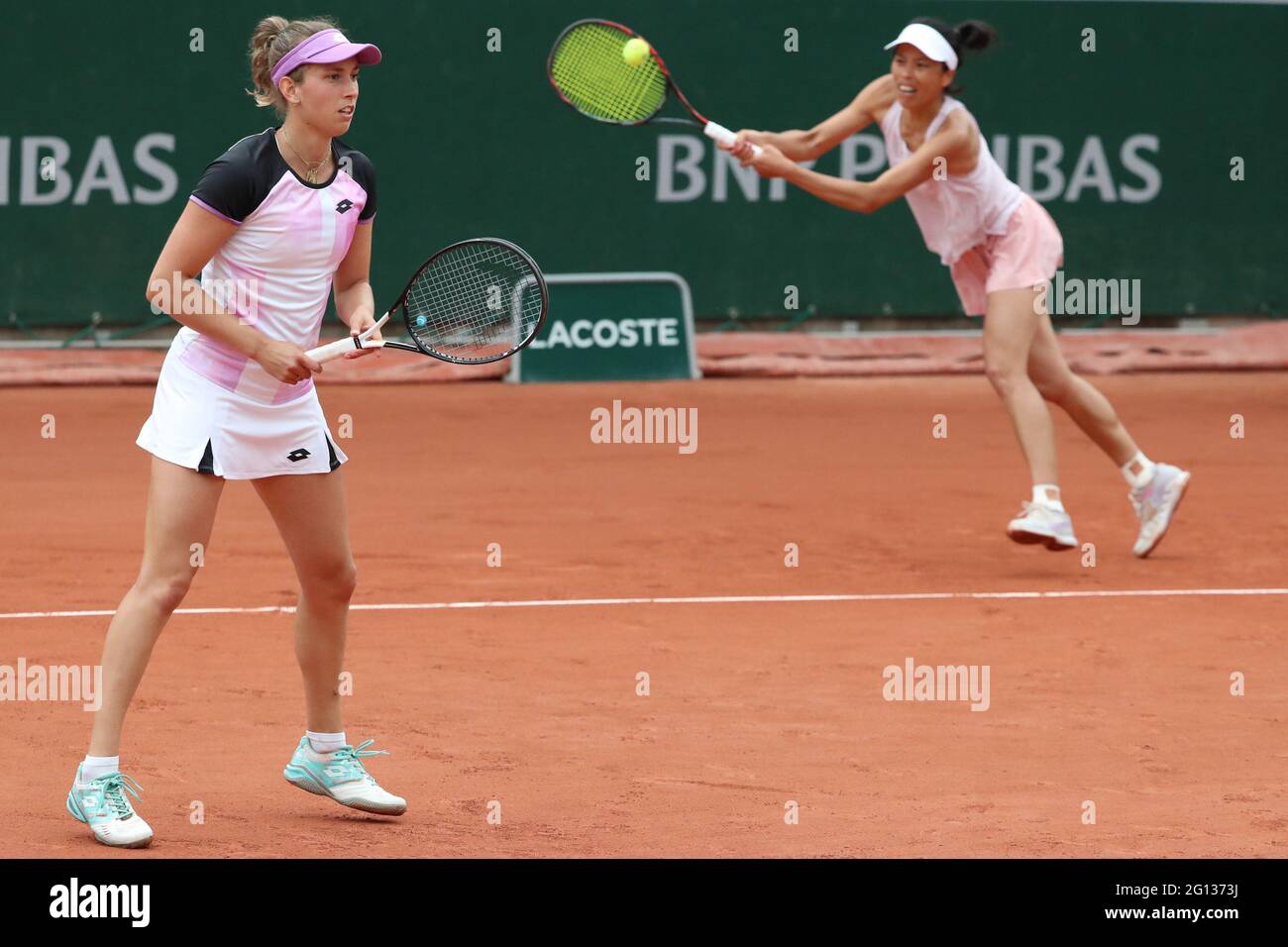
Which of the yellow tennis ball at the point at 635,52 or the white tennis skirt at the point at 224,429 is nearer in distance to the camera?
the white tennis skirt at the point at 224,429

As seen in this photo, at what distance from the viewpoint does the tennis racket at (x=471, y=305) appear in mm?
4723

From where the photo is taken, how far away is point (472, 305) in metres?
5.02

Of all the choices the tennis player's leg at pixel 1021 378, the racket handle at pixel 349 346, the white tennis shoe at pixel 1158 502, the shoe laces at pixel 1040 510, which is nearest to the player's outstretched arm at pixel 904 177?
the tennis player's leg at pixel 1021 378

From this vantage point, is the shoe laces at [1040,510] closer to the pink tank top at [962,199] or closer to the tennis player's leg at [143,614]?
the pink tank top at [962,199]

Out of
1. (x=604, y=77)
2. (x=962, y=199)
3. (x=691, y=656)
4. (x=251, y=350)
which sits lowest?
(x=691, y=656)

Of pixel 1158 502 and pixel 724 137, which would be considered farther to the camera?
pixel 1158 502

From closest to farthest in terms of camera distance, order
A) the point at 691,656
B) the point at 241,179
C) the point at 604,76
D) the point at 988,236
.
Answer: the point at 241,179, the point at 691,656, the point at 604,76, the point at 988,236

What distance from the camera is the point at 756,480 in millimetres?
9875

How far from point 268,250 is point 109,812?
1.16 metres

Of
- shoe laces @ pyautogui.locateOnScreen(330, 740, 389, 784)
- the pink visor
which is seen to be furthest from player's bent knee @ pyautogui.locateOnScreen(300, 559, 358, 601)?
the pink visor

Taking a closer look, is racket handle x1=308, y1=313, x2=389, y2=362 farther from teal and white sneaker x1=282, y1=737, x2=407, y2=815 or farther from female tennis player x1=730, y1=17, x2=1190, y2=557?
female tennis player x1=730, y1=17, x2=1190, y2=557

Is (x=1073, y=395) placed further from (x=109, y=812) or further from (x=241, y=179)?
(x=109, y=812)

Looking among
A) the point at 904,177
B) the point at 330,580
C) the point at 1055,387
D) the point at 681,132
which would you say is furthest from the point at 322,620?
the point at 681,132

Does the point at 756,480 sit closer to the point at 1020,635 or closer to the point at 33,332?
the point at 1020,635
